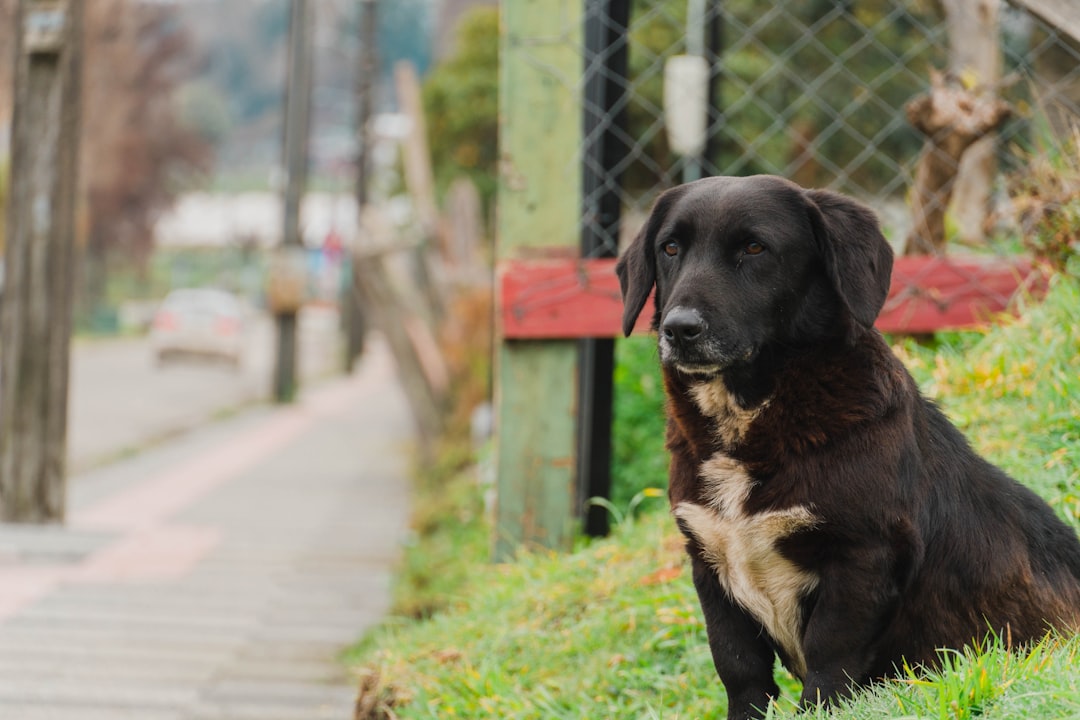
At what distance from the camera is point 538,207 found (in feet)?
16.3

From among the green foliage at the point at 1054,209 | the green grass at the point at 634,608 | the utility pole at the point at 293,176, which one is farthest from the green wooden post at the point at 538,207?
the utility pole at the point at 293,176

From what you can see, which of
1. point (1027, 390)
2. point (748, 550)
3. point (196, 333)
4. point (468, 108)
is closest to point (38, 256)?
point (1027, 390)

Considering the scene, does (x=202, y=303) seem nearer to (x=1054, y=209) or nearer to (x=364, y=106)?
(x=364, y=106)

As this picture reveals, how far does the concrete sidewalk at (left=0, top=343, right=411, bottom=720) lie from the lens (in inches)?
195

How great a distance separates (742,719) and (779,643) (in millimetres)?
196

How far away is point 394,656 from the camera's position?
427 cm

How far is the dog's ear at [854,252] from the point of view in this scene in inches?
110

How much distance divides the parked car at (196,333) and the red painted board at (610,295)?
21378 mm

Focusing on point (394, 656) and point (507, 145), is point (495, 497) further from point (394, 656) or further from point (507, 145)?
point (507, 145)

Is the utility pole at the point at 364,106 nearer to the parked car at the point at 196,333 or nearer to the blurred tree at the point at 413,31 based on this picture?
the parked car at the point at 196,333

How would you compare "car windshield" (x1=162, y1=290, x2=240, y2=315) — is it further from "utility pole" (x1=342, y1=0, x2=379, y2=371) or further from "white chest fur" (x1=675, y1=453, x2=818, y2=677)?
"white chest fur" (x1=675, y1=453, x2=818, y2=677)

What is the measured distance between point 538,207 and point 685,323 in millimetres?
2302

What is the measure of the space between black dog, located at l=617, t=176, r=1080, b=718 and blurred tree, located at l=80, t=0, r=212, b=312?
1561 inches

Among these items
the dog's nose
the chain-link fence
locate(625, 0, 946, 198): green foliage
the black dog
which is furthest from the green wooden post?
locate(625, 0, 946, 198): green foliage
